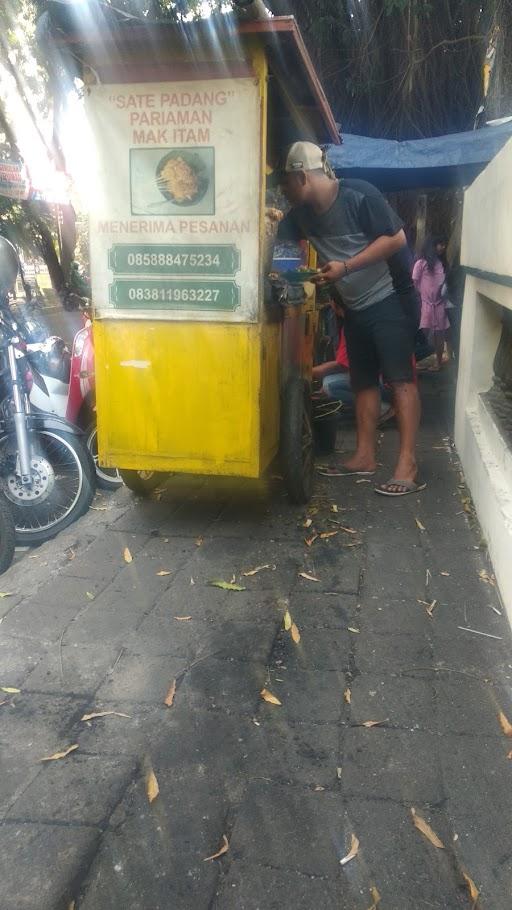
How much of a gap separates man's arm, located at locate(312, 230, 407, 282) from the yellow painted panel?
0.75 metres

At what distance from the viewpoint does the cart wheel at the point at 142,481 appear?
4.25 meters

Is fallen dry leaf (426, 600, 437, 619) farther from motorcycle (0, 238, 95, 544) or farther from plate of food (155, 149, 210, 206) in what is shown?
motorcycle (0, 238, 95, 544)

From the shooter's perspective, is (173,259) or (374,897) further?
(173,259)

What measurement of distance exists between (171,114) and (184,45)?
309mm

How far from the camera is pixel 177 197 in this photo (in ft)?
11.5

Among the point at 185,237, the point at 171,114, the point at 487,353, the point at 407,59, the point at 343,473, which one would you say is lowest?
the point at 343,473

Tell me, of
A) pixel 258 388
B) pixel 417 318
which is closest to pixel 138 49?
pixel 258 388

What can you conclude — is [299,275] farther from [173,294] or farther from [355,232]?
[173,294]

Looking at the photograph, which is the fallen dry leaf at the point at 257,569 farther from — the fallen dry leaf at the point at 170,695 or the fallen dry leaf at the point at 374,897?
the fallen dry leaf at the point at 374,897

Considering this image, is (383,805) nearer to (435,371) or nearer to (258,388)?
(258,388)

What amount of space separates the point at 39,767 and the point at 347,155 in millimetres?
6082

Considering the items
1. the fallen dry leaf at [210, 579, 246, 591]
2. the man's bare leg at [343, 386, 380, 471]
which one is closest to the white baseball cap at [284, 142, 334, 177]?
the man's bare leg at [343, 386, 380, 471]

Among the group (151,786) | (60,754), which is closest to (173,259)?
(60,754)

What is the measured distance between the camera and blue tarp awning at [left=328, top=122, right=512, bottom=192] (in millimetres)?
6520
